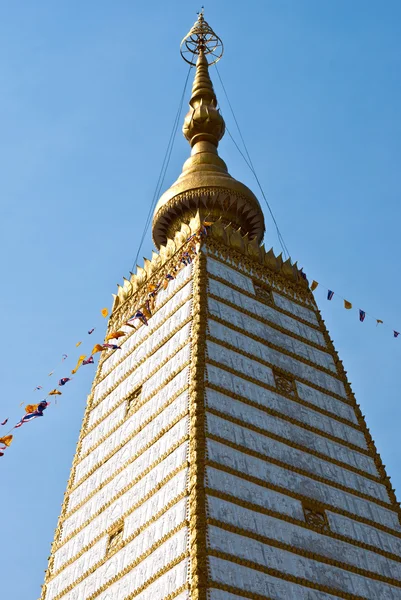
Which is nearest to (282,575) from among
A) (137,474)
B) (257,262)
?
(137,474)

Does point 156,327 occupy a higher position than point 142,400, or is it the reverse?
point 156,327

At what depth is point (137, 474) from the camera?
16016 millimetres

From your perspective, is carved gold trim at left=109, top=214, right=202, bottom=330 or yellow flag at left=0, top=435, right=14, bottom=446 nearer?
yellow flag at left=0, top=435, right=14, bottom=446

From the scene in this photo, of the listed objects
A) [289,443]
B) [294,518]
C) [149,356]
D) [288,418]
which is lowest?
[294,518]

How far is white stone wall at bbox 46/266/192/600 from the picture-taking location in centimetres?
1406

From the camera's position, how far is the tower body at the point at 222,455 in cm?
1380

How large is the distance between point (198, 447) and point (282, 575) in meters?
2.63

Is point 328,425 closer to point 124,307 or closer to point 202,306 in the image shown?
point 202,306

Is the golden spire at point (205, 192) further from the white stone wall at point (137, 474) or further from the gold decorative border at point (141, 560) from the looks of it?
the gold decorative border at point (141, 560)

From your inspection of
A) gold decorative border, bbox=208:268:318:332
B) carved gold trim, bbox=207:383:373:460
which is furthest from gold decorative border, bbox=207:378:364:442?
gold decorative border, bbox=208:268:318:332

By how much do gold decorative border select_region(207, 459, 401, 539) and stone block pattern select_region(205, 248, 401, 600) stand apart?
0.02m

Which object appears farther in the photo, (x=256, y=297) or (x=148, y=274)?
(x=148, y=274)

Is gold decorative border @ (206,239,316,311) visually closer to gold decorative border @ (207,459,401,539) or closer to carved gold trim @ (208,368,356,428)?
carved gold trim @ (208,368,356,428)

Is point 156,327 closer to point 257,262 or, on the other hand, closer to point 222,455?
point 257,262
